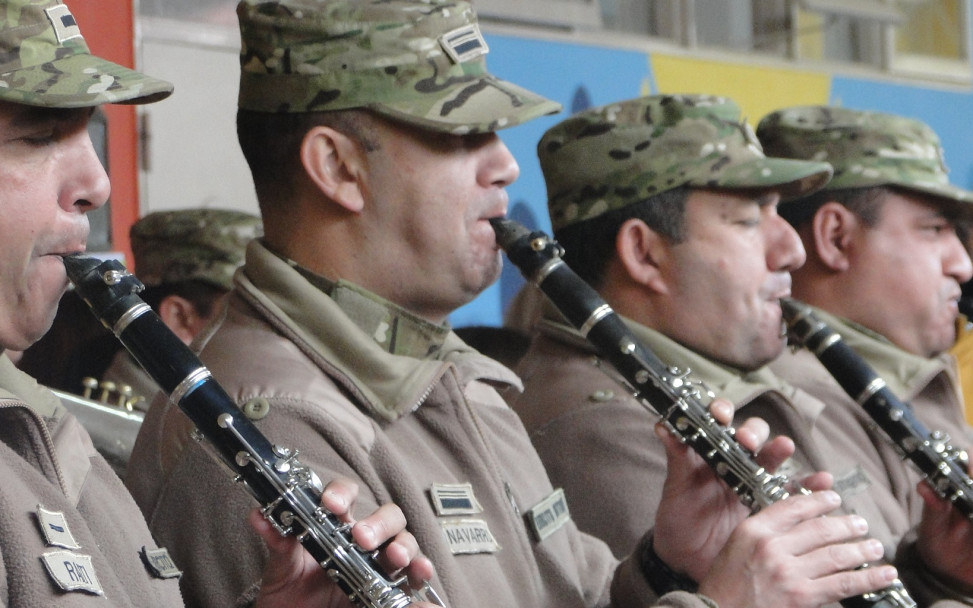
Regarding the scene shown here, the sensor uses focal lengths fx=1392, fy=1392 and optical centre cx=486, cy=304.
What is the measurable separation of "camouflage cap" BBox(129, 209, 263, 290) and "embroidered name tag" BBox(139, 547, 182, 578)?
6.46ft

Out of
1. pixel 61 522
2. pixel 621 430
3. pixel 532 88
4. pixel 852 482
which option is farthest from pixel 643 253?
pixel 532 88

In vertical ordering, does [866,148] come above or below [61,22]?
below

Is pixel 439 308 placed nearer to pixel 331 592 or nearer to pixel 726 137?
pixel 331 592

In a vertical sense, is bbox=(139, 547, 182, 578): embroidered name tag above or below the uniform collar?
below

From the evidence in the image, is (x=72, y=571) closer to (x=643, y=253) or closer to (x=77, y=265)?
(x=77, y=265)

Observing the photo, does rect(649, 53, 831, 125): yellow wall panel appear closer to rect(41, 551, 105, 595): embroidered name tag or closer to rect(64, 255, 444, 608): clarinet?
rect(64, 255, 444, 608): clarinet

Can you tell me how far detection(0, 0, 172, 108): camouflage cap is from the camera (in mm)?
1574

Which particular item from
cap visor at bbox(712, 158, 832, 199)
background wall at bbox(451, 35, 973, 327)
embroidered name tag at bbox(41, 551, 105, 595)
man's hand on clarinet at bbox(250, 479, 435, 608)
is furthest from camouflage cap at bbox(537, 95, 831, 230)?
background wall at bbox(451, 35, 973, 327)

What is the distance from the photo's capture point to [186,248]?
12.1 ft

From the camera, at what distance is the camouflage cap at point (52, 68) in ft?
5.16

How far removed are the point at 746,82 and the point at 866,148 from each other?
248 centimetres

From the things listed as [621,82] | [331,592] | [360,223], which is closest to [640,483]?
[360,223]

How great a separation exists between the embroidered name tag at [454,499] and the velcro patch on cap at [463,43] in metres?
0.69

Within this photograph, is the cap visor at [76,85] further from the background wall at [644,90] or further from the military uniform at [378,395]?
the background wall at [644,90]
